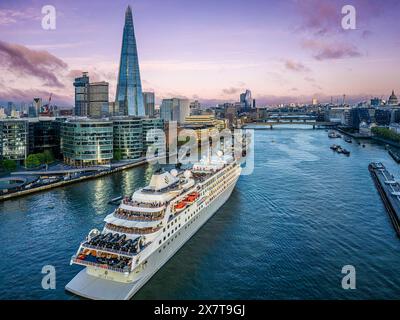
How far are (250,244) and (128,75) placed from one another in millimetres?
50839

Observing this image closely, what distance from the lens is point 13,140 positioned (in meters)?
26.4

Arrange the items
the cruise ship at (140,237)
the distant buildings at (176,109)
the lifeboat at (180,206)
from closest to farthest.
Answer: the cruise ship at (140,237) → the lifeboat at (180,206) → the distant buildings at (176,109)

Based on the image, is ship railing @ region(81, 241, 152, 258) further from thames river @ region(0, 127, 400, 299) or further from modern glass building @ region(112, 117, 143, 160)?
modern glass building @ region(112, 117, 143, 160)

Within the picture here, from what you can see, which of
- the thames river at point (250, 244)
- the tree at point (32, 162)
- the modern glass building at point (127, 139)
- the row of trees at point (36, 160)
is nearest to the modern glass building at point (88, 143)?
the row of trees at point (36, 160)

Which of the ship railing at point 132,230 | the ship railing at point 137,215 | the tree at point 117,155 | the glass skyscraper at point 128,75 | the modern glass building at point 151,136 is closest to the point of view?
the ship railing at point 132,230

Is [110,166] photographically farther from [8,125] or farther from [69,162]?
[8,125]

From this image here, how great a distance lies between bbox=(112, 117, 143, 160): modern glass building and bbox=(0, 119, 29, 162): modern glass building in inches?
284

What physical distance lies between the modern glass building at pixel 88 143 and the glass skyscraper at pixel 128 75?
31.4m

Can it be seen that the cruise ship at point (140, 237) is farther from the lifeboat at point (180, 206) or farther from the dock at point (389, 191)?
the dock at point (389, 191)

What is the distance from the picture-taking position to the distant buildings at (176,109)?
7972 cm

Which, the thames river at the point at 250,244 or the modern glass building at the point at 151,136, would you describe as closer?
the thames river at the point at 250,244

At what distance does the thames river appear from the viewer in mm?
9289
